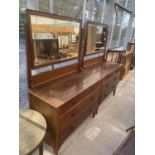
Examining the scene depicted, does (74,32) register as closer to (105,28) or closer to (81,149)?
(105,28)

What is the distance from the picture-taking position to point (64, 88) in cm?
159

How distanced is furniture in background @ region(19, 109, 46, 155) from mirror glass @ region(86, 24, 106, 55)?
135cm

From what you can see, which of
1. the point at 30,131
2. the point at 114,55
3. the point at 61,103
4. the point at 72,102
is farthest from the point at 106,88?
the point at 30,131

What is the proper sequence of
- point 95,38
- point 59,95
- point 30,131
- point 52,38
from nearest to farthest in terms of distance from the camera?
point 30,131 → point 59,95 → point 52,38 → point 95,38

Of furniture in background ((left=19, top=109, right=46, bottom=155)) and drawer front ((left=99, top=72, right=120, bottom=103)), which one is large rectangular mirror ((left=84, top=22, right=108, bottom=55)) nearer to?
drawer front ((left=99, top=72, right=120, bottom=103))

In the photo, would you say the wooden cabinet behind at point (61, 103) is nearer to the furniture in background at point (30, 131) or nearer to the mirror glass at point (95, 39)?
the furniture in background at point (30, 131)

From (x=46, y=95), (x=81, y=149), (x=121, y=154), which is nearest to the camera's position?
(x=121, y=154)

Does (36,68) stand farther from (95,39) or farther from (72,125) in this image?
(95,39)

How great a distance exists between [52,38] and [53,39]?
0.02 metres

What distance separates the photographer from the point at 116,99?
10.1 ft
